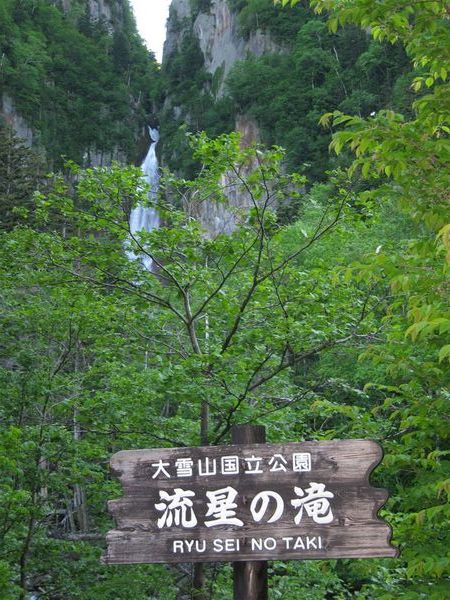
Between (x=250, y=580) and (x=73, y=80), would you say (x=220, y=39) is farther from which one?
(x=250, y=580)

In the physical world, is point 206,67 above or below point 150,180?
above

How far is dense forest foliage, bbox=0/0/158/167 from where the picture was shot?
209 feet

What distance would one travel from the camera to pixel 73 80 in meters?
72.2

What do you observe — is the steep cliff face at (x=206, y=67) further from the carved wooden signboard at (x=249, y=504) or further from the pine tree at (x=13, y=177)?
the carved wooden signboard at (x=249, y=504)

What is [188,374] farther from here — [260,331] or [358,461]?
[358,461]

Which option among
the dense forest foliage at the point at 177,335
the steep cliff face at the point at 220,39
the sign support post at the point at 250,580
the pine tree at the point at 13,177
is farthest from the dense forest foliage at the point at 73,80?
the sign support post at the point at 250,580

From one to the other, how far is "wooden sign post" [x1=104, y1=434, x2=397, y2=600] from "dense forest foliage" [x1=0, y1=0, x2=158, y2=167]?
6083 cm

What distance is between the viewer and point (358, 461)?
9.14ft

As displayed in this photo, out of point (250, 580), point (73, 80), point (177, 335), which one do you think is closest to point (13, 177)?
point (177, 335)

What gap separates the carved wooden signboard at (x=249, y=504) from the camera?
8.99ft

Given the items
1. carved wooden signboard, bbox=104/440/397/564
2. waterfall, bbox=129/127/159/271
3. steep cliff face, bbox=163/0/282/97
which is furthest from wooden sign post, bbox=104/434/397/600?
steep cliff face, bbox=163/0/282/97

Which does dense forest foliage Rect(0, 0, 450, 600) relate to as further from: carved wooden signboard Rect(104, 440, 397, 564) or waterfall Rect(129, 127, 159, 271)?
waterfall Rect(129, 127, 159, 271)

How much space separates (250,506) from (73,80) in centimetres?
7491

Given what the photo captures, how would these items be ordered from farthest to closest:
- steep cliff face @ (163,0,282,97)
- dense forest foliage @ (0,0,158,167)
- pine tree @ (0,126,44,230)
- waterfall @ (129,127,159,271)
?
1. dense forest foliage @ (0,0,158,167)
2. steep cliff face @ (163,0,282,97)
3. waterfall @ (129,127,159,271)
4. pine tree @ (0,126,44,230)
